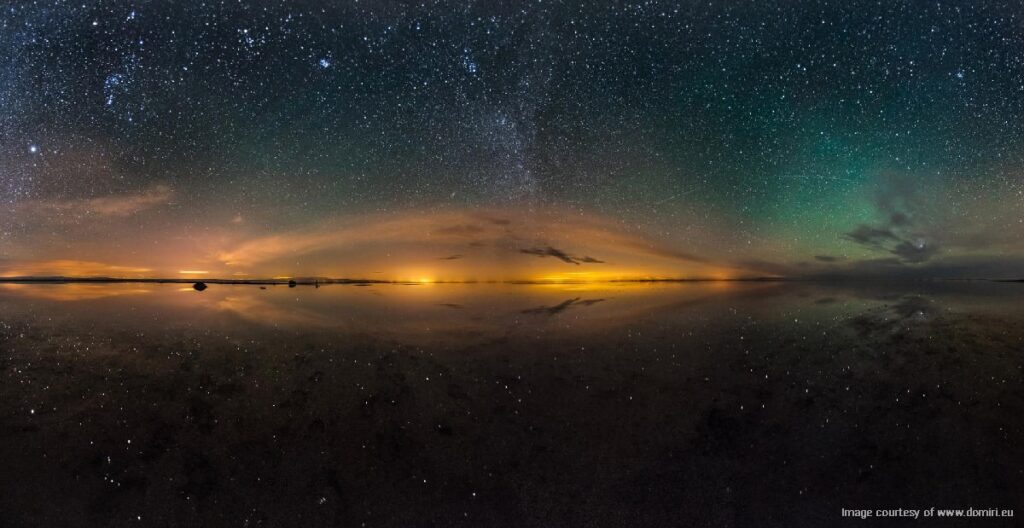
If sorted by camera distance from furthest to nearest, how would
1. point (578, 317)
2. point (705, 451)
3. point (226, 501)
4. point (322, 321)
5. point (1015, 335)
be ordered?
point (578, 317) → point (322, 321) → point (1015, 335) → point (705, 451) → point (226, 501)

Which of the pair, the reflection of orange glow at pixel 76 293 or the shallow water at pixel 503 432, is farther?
the reflection of orange glow at pixel 76 293

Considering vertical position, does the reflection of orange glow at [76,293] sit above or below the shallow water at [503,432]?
above

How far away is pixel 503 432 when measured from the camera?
4617 mm

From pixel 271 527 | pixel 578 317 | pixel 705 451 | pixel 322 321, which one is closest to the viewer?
pixel 271 527

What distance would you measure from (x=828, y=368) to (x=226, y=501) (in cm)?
850

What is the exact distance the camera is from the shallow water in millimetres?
3389

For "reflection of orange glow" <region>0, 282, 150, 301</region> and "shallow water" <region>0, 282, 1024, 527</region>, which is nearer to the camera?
"shallow water" <region>0, 282, 1024, 527</region>

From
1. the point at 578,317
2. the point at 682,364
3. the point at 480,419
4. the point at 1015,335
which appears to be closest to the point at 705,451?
the point at 480,419

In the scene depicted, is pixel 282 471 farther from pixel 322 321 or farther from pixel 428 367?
pixel 322 321

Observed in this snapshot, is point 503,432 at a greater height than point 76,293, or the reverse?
point 76,293

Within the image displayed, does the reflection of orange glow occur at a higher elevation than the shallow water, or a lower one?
higher

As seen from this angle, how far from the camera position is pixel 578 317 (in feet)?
48.0

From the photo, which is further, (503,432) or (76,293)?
(76,293)

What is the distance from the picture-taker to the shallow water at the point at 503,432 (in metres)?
3.39
